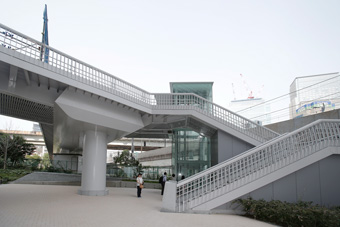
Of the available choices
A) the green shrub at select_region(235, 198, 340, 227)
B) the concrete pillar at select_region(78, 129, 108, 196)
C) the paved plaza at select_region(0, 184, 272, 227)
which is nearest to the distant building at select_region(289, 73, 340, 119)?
the green shrub at select_region(235, 198, 340, 227)

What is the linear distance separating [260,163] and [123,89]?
7.69 meters

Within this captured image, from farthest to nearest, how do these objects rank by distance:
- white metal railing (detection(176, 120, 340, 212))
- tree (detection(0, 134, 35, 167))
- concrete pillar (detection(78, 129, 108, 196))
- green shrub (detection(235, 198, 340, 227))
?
tree (detection(0, 134, 35, 167))
concrete pillar (detection(78, 129, 108, 196))
white metal railing (detection(176, 120, 340, 212))
green shrub (detection(235, 198, 340, 227))

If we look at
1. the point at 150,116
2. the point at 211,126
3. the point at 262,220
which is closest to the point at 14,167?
the point at 150,116

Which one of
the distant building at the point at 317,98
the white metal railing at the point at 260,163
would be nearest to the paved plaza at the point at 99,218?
the white metal railing at the point at 260,163

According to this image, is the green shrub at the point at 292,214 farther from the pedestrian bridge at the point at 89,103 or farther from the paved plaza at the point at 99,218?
the pedestrian bridge at the point at 89,103

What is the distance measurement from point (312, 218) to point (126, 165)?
25.8m

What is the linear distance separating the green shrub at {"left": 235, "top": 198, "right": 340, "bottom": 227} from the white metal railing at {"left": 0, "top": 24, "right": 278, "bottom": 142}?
6292 mm

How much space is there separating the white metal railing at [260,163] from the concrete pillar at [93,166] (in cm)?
662

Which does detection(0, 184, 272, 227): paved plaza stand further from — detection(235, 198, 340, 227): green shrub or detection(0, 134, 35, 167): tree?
detection(0, 134, 35, 167): tree

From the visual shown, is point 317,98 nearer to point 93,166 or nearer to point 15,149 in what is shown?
point 93,166

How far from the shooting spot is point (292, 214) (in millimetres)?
8750

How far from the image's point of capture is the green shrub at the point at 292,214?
8444mm

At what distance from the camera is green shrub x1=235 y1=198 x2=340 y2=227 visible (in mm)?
8444

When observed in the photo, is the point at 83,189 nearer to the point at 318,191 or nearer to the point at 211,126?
the point at 211,126
